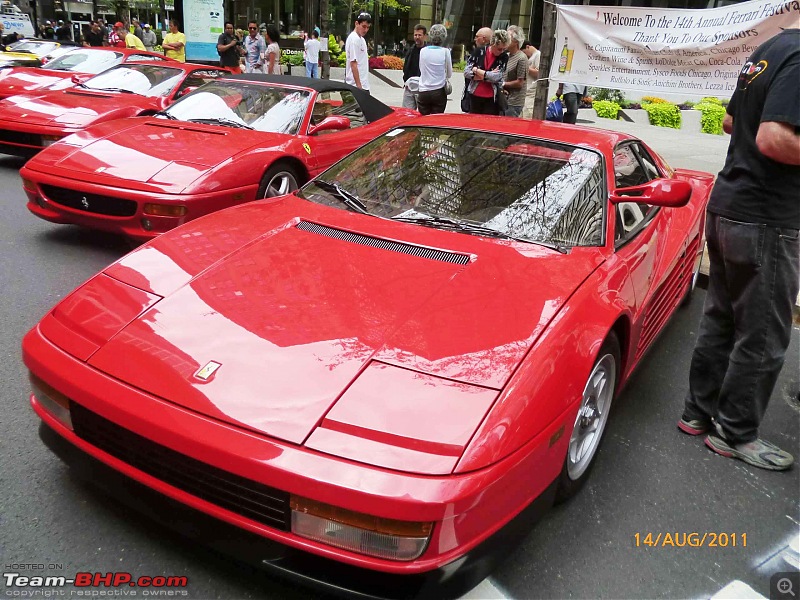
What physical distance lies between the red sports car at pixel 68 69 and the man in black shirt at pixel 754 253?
25.2ft

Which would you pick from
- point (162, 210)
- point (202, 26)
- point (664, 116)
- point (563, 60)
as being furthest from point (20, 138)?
point (664, 116)

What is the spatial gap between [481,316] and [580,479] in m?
0.79

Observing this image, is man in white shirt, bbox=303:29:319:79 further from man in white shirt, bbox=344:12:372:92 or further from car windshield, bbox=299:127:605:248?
car windshield, bbox=299:127:605:248

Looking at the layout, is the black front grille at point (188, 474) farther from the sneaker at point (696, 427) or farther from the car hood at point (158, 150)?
the car hood at point (158, 150)

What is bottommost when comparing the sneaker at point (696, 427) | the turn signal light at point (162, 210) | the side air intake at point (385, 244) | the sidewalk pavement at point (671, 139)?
the sidewalk pavement at point (671, 139)

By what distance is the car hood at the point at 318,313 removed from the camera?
5.83 ft

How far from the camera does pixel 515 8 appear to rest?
89.0ft

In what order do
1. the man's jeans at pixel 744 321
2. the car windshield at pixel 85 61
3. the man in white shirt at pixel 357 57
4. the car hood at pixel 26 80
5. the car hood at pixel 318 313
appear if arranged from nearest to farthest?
the car hood at pixel 318 313
the man's jeans at pixel 744 321
the car hood at pixel 26 80
the car windshield at pixel 85 61
the man in white shirt at pixel 357 57

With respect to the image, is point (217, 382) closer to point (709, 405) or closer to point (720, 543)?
point (720, 543)

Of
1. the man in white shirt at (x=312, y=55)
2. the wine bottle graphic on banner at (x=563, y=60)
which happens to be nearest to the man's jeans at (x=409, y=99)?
the wine bottle graphic on banner at (x=563, y=60)

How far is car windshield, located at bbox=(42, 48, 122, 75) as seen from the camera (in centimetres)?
924

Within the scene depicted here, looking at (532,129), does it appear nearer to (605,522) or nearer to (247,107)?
(605,522)

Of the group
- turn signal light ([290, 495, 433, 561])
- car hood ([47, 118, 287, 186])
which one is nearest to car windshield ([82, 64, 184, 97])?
car hood ([47, 118, 287, 186])
